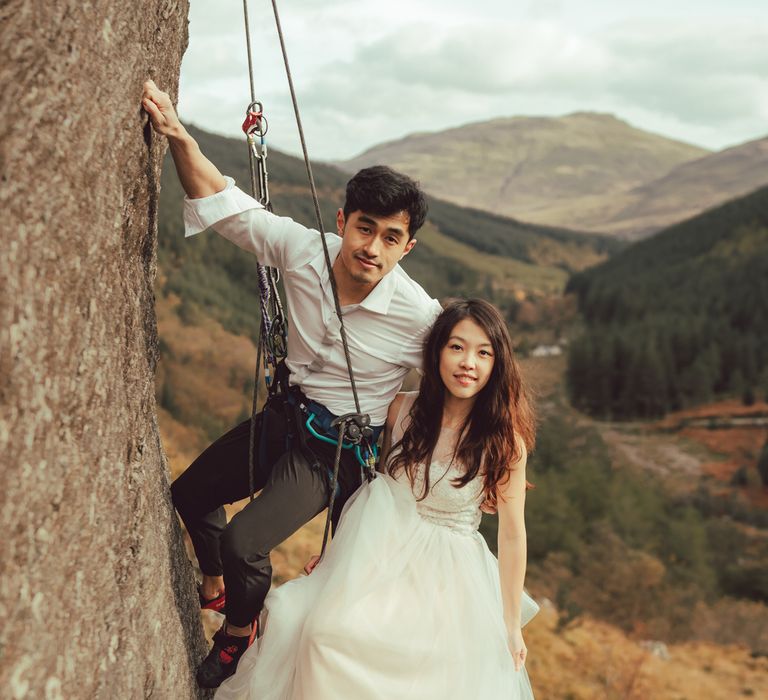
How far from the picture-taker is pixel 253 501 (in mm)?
2957

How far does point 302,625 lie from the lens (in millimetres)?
2863

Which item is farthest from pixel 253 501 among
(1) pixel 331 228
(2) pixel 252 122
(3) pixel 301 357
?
(1) pixel 331 228

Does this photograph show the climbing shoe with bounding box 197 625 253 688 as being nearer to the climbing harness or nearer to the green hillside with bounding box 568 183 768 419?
the climbing harness

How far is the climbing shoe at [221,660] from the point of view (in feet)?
10.2

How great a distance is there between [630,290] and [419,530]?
103140 millimetres

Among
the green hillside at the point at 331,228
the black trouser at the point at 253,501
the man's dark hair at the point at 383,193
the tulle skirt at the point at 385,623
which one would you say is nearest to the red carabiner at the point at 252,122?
the man's dark hair at the point at 383,193

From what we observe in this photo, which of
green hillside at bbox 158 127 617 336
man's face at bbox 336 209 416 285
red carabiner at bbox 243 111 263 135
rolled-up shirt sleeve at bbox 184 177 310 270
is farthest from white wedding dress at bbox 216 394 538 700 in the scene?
green hillside at bbox 158 127 617 336

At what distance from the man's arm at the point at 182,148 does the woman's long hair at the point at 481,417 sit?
42.4 inches

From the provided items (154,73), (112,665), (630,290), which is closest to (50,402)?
(112,665)

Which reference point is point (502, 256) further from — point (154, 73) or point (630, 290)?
point (154, 73)

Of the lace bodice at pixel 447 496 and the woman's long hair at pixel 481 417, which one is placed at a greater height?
the woman's long hair at pixel 481 417

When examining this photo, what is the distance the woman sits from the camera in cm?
275

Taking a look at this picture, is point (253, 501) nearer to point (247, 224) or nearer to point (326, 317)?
point (326, 317)

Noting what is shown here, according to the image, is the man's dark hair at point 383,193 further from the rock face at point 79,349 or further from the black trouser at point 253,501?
the black trouser at point 253,501
